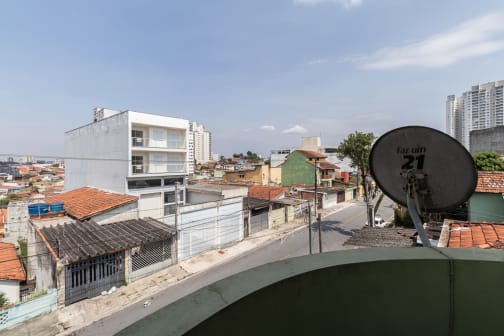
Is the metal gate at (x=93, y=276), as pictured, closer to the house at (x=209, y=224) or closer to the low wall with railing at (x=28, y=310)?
the low wall with railing at (x=28, y=310)

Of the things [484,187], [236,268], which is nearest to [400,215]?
[484,187]

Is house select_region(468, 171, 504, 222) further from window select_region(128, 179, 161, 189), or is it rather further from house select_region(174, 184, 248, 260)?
window select_region(128, 179, 161, 189)

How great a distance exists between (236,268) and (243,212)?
18.0 feet

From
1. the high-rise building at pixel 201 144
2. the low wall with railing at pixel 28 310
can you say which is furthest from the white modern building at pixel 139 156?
the high-rise building at pixel 201 144

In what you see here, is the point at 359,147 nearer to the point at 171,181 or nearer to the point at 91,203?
the point at 171,181

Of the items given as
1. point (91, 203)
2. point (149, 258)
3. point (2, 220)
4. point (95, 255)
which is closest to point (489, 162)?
point (149, 258)

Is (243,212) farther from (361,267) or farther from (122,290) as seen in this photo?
(361,267)

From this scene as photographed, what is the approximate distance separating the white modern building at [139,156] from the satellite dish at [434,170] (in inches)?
542

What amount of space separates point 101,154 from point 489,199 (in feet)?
78.3

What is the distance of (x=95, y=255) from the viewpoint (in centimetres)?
934

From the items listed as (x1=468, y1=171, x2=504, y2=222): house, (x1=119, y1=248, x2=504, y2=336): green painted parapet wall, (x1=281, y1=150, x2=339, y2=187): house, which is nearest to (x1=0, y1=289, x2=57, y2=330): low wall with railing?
(x1=119, y1=248, x2=504, y2=336): green painted parapet wall

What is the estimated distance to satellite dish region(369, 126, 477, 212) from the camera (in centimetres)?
227

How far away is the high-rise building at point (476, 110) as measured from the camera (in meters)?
33.1

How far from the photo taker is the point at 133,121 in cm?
1608
